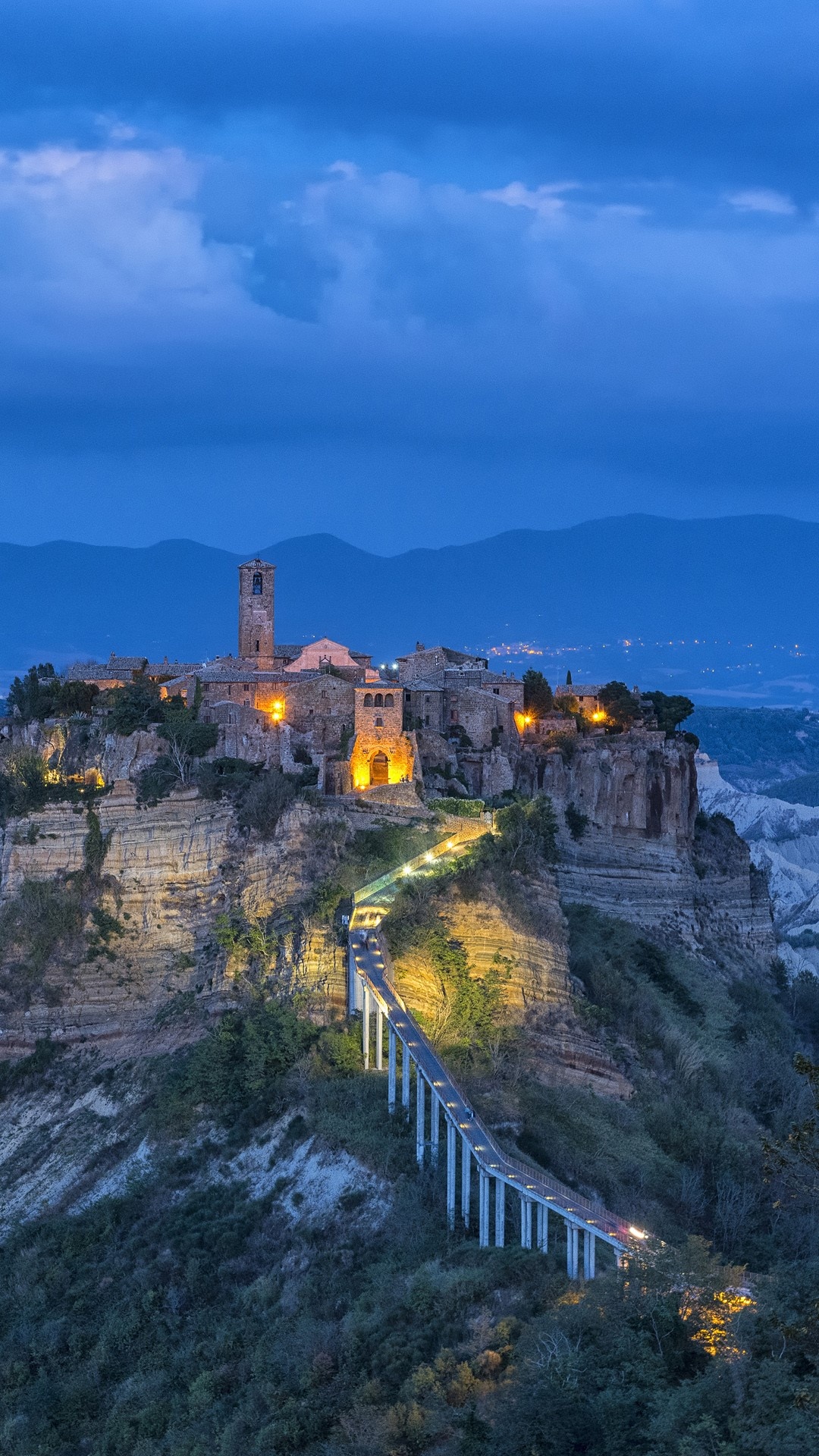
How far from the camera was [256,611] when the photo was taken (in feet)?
195

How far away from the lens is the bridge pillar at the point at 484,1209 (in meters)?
31.2

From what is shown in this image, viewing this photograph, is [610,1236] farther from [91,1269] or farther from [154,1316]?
[91,1269]

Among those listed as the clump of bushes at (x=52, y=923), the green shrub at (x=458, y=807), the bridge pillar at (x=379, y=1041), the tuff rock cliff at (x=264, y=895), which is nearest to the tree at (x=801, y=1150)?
the bridge pillar at (x=379, y=1041)

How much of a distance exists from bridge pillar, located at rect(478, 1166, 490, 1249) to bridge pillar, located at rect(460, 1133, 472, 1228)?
8.2 inches

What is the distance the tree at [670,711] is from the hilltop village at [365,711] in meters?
1.10

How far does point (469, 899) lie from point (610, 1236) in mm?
14382

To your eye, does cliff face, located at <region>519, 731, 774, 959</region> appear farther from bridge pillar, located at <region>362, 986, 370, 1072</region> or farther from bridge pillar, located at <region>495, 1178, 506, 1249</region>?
bridge pillar, located at <region>495, 1178, 506, 1249</region>

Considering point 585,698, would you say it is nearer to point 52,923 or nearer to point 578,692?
point 578,692

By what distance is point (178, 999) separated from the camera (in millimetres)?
46656

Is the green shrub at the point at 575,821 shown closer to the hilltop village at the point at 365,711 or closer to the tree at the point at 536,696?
the hilltop village at the point at 365,711

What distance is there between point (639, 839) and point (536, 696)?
5.52 meters

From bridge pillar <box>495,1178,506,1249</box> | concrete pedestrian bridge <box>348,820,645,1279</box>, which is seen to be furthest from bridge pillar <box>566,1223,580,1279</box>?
bridge pillar <box>495,1178,506,1249</box>

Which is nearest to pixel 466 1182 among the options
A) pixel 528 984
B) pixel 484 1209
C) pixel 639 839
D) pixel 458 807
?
pixel 484 1209

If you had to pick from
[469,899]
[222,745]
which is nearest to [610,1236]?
[469,899]
